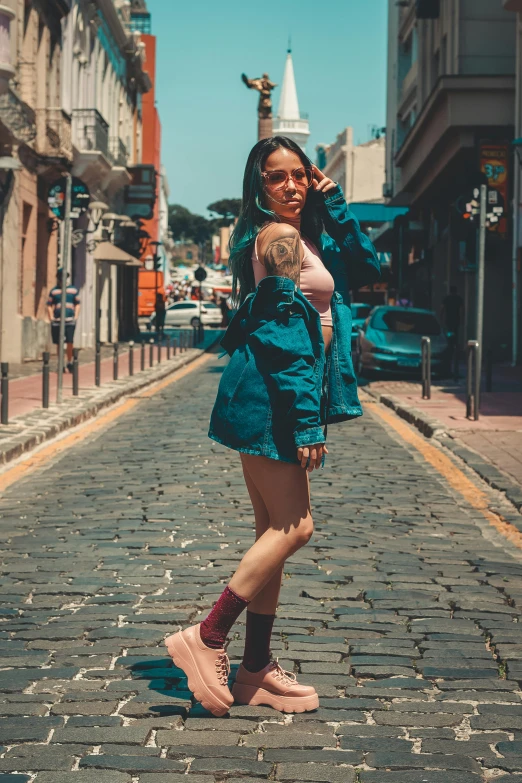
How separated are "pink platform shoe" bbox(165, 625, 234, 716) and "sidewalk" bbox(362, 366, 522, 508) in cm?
509

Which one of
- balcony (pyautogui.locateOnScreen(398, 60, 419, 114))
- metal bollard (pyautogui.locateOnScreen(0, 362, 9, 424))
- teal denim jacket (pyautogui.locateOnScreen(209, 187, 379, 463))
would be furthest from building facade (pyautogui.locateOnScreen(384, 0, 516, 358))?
teal denim jacket (pyautogui.locateOnScreen(209, 187, 379, 463))

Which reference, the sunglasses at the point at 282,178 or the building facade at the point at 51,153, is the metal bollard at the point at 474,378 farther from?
the sunglasses at the point at 282,178

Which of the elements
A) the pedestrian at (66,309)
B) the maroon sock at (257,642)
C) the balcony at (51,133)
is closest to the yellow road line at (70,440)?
the pedestrian at (66,309)

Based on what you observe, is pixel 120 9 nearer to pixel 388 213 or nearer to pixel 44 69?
pixel 388 213

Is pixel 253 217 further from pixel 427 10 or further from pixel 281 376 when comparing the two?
pixel 427 10

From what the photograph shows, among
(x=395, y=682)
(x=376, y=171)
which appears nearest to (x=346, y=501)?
(x=395, y=682)

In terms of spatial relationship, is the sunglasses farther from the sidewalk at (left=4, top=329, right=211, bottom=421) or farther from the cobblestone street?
the sidewalk at (left=4, top=329, right=211, bottom=421)

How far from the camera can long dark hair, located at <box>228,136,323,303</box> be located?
4.32 meters

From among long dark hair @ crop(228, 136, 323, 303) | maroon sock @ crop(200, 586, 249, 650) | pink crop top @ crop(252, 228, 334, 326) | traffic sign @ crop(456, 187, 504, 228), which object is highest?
traffic sign @ crop(456, 187, 504, 228)

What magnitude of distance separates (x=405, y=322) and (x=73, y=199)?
352 inches

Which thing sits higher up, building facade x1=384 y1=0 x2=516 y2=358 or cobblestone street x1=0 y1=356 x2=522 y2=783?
building facade x1=384 y1=0 x2=516 y2=358

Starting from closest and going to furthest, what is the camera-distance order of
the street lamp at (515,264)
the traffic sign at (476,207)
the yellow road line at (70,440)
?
1. the yellow road line at (70,440)
2. the traffic sign at (476,207)
3. the street lamp at (515,264)

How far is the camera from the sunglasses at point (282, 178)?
4312 mm

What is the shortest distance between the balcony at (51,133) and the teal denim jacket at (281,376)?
25576mm
